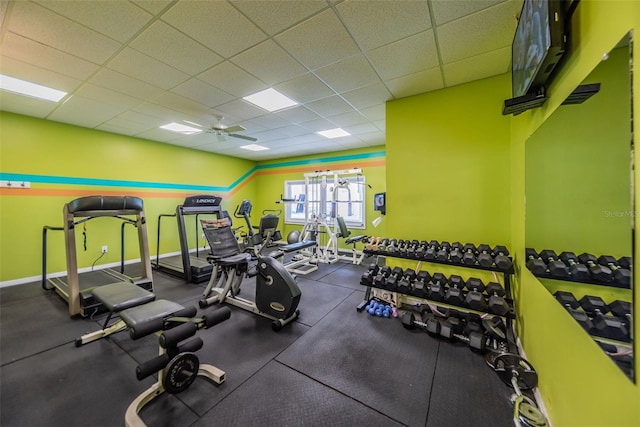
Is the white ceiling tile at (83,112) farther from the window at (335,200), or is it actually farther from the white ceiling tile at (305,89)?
the window at (335,200)

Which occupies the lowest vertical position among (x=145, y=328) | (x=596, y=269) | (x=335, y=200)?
(x=145, y=328)

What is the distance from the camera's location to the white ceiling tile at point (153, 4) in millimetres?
1664

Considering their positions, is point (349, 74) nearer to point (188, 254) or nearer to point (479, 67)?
point (479, 67)

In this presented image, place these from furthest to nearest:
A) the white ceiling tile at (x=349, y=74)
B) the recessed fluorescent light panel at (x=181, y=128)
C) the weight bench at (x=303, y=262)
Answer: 1. the weight bench at (x=303, y=262)
2. the recessed fluorescent light panel at (x=181, y=128)
3. the white ceiling tile at (x=349, y=74)

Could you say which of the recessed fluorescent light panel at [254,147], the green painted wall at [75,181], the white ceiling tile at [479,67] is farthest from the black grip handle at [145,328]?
the recessed fluorescent light panel at [254,147]

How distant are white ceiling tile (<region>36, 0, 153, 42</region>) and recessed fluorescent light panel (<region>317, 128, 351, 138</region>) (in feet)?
10.7

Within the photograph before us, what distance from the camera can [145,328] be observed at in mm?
1463

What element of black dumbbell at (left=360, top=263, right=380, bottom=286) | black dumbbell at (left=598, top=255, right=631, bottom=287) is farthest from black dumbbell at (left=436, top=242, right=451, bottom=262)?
black dumbbell at (left=598, top=255, right=631, bottom=287)

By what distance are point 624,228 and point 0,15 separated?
12.6 feet

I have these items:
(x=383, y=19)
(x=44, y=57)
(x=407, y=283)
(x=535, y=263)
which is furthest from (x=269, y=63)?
(x=535, y=263)

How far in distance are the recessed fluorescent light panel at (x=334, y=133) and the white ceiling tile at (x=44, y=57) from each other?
340 centimetres

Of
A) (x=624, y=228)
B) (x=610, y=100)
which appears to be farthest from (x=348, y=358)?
(x=610, y=100)

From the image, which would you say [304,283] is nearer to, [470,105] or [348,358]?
[348,358]

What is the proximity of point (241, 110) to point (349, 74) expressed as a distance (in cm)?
182
